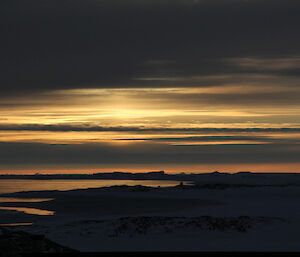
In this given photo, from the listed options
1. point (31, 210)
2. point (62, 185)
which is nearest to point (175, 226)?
point (31, 210)

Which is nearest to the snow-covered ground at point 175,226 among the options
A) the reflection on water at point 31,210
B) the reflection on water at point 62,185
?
the reflection on water at point 31,210

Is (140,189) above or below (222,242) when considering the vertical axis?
above

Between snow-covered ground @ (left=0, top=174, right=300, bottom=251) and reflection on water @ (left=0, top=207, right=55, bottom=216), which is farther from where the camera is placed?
reflection on water @ (left=0, top=207, right=55, bottom=216)

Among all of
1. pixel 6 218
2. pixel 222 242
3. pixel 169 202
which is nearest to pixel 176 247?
pixel 222 242

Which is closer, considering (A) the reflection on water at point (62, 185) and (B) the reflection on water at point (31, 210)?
(B) the reflection on water at point (31, 210)

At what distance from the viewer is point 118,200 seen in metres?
35.6

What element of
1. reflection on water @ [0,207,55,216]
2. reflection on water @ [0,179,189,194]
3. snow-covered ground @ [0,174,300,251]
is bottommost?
snow-covered ground @ [0,174,300,251]

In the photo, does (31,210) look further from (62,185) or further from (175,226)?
(62,185)

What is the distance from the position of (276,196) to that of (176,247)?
62.6 feet

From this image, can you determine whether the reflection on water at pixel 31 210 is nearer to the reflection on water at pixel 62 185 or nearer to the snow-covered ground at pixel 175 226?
the snow-covered ground at pixel 175 226

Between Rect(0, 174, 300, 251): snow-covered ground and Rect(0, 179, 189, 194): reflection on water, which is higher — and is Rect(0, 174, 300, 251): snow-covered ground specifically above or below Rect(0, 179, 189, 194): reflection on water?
below

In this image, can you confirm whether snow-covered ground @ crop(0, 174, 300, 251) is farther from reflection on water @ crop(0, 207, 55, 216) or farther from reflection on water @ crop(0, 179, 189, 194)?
reflection on water @ crop(0, 179, 189, 194)

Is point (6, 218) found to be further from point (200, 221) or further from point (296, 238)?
point (296, 238)

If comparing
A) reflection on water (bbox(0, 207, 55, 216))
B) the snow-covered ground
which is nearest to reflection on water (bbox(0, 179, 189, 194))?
reflection on water (bbox(0, 207, 55, 216))
